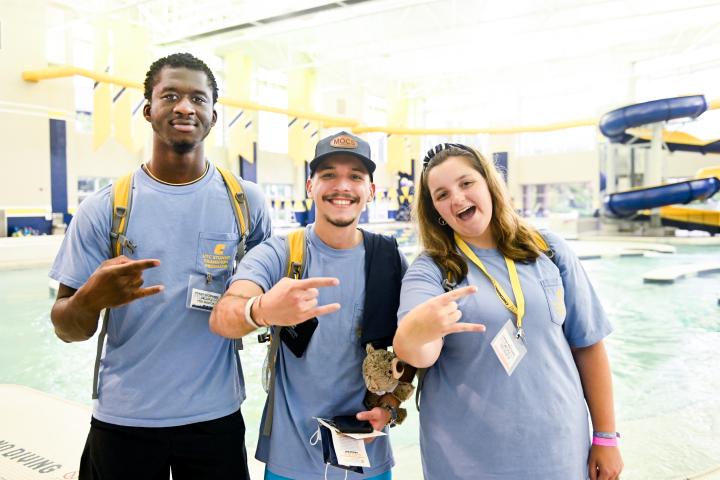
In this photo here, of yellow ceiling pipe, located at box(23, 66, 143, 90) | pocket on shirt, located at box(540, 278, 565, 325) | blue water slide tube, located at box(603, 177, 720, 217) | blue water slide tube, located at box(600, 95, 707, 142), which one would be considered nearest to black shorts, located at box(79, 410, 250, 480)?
pocket on shirt, located at box(540, 278, 565, 325)

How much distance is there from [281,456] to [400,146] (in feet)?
66.3

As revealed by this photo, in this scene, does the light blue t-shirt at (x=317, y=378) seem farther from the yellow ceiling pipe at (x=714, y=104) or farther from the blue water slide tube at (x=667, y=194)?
the yellow ceiling pipe at (x=714, y=104)

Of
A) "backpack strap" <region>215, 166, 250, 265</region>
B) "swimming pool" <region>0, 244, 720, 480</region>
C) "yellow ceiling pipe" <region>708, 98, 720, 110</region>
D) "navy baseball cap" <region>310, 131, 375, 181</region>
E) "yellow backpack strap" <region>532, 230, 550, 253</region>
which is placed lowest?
"swimming pool" <region>0, 244, 720, 480</region>

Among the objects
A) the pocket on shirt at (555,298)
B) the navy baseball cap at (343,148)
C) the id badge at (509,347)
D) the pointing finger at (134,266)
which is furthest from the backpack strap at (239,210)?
the pocket on shirt at (555,298)

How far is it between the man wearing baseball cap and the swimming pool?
4.12 feet

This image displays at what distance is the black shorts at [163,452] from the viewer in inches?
63.9

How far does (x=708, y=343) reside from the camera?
5664mm

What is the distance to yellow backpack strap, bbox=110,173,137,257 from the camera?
5.37 ft

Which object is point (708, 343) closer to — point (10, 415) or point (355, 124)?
point (10, 415)

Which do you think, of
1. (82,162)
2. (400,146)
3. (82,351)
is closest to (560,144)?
(400,146)

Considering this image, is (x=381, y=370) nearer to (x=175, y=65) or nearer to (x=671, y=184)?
(x=175, y=65)

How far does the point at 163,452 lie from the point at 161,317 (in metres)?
0.41

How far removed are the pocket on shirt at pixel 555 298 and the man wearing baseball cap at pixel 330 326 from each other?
0.45 m

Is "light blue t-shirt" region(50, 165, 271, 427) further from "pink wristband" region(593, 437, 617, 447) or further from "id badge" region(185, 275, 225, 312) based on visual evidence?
"pink wristband" region(593, 437, 617, 447)
